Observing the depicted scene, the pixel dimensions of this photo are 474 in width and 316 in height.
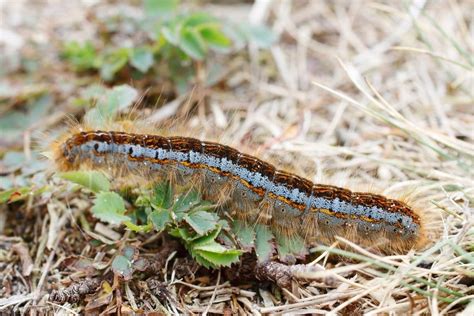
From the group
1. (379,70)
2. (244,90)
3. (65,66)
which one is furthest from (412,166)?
(65,66)

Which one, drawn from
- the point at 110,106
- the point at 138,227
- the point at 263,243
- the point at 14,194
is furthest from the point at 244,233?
the point at 14,194

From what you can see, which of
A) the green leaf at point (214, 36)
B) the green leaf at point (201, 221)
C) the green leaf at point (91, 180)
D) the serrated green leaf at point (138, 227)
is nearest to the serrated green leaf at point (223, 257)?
the green leaf at point (201, 221)

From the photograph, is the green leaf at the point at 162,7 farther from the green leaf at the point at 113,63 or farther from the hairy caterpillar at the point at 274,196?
the hairy caterpillar at the point at 274,196

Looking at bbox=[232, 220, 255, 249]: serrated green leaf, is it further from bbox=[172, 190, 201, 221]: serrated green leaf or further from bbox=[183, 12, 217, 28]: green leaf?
bbox=[183, 12, 217, 28]: green leaf

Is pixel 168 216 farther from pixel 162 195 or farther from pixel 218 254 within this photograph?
pixel 218 254

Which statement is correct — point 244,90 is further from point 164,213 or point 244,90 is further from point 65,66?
point 164,213

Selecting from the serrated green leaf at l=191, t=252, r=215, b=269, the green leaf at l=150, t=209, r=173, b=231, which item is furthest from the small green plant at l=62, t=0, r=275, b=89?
the serrated green leaf at l=191, t=252, r=215, b=269
